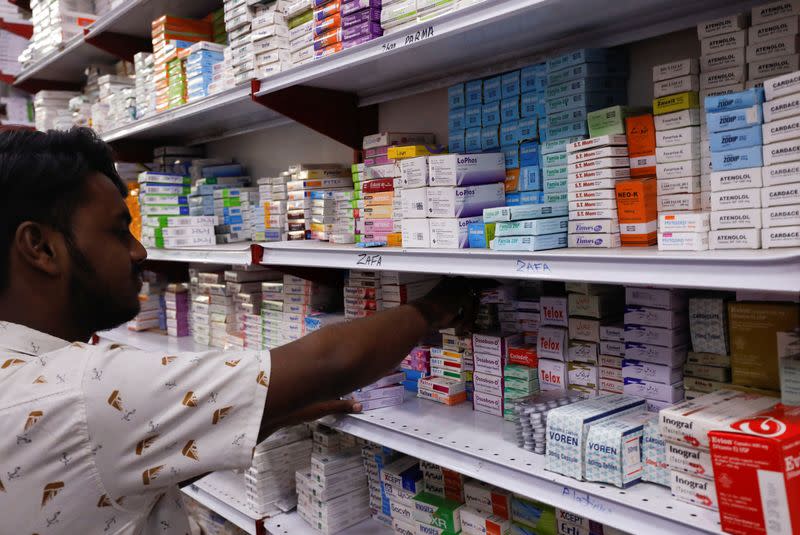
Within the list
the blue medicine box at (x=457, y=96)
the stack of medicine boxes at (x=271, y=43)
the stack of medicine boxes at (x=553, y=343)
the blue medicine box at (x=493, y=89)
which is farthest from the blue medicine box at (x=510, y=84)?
the stack of medicine boxes at (x=271, y=43)

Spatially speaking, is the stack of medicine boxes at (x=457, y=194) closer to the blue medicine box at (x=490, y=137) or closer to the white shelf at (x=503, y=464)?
the blue medicine box at (x=490, y=137)

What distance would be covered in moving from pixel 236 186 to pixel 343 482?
5.63 feet

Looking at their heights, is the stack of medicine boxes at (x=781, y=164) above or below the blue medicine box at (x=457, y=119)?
below

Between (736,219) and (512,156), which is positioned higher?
(512,156)

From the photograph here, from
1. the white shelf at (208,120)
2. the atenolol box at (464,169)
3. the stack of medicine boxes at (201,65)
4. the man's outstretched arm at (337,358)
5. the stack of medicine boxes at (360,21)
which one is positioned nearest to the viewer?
the man's outstretched arm at (337,358)

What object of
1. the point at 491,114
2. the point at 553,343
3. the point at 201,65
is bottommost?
the point at 553,343

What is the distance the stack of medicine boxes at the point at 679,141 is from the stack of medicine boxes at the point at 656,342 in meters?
0.21

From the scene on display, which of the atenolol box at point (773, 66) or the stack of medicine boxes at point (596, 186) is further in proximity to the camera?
the stack of medicine boxes at point (596, 186)

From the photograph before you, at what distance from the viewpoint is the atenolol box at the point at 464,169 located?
67.9 inches

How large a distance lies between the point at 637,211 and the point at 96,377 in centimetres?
117

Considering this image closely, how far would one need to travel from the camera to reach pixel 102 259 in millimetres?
1332

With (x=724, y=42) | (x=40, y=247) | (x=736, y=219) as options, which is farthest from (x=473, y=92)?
(x=40, y=247)

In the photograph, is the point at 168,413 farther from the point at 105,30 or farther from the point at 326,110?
the point at 105,30

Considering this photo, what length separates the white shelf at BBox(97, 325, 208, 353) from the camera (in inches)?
125
